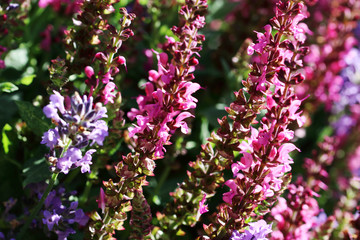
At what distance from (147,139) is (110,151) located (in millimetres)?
229

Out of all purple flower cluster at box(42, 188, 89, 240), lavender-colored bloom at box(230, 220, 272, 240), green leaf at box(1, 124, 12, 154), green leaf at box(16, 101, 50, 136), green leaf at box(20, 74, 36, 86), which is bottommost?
green leaf at box(1, 124, 12, 154)

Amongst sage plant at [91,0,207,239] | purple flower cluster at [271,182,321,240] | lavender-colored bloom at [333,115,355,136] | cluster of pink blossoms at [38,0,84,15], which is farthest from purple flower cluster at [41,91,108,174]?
lavender-colored bloom at [333,115,355,136]

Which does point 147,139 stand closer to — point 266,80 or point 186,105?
point 186,105

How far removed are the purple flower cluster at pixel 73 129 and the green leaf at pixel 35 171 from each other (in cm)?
16

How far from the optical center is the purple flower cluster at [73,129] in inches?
22.0

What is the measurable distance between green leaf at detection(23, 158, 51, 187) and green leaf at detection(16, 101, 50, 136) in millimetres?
66

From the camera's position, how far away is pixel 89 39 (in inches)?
28.7

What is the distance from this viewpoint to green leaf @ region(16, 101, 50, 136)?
2.66 ft

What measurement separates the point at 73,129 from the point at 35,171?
0.27 m

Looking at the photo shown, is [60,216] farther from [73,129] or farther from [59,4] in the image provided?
[59,4]

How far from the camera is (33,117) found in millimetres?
812

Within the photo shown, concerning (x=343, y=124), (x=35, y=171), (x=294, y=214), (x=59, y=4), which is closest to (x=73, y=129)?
(x=35, y=171)

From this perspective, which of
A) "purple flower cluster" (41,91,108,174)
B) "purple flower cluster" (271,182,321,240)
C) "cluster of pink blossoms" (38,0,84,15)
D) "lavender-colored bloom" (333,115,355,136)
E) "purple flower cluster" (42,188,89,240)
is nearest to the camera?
"purple flower cluster" (41,91,108,174)

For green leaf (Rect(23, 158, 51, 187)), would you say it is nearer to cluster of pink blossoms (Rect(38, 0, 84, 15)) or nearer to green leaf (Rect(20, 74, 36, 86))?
green leaf (Rect(20, 74, 36, 86))
